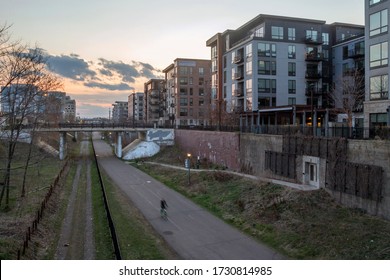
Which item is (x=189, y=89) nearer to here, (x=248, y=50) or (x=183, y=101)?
(x=183, y=101)

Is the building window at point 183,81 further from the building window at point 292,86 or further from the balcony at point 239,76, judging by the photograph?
the building window at point 292,86

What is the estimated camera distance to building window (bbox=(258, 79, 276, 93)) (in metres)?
54.5

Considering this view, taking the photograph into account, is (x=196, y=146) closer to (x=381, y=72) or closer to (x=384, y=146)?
(x=381, y=72)

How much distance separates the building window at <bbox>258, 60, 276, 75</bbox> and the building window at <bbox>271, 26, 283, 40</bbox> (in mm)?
4240

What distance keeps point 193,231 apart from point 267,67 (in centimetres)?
3934

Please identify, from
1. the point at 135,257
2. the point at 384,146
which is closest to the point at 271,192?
the point at 384,146

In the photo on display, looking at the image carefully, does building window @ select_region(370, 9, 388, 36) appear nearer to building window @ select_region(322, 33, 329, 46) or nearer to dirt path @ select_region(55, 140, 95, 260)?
building window @ select_region(322, 33, 329, 46)

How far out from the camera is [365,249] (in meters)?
16.3

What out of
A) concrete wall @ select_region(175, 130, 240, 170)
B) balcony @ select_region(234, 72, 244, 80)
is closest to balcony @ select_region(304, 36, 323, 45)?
balcony @ select_region(234, 72, 244, 80)

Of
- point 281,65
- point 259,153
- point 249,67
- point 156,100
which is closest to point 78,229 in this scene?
point 259,153

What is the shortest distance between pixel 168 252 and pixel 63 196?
58.4 feet

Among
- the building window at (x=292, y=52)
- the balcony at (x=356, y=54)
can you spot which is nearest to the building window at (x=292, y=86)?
the building window at (x=292, y=52)

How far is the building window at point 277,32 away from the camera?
180 feet

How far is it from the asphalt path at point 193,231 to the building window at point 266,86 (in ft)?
89.8
